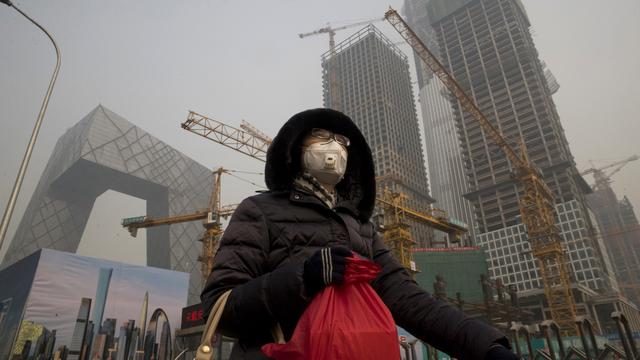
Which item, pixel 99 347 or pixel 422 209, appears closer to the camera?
pixel 99 347

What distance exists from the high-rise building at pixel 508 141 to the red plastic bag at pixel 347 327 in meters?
72.5

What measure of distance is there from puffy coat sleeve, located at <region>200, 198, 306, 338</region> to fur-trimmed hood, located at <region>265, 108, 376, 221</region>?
0.44 metres

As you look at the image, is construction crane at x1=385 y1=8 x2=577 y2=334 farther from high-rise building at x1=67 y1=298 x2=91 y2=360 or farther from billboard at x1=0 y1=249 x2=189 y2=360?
high-rise building at x1=67 y1=298 x2=91 y2=360

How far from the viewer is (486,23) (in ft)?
288

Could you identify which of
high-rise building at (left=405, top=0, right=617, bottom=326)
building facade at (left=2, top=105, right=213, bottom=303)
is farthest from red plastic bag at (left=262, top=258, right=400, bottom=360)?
high-rise building at (left=405, top=0, right=617, bottom=326)

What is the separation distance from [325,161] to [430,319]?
873mm

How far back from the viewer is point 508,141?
81.2 meters

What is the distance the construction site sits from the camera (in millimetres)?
15820

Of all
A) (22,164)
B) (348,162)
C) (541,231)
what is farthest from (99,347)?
(541,231)

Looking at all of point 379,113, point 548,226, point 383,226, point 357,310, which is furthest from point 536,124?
point 357,310

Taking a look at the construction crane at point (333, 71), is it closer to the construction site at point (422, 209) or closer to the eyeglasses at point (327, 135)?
the construction site at point (422, 209)

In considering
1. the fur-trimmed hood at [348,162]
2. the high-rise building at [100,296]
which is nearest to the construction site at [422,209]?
the high-rise building at [100,296]

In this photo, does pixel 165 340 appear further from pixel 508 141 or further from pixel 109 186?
pixel 508 141

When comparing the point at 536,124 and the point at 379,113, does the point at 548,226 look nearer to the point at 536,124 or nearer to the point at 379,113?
the point at 536,124
